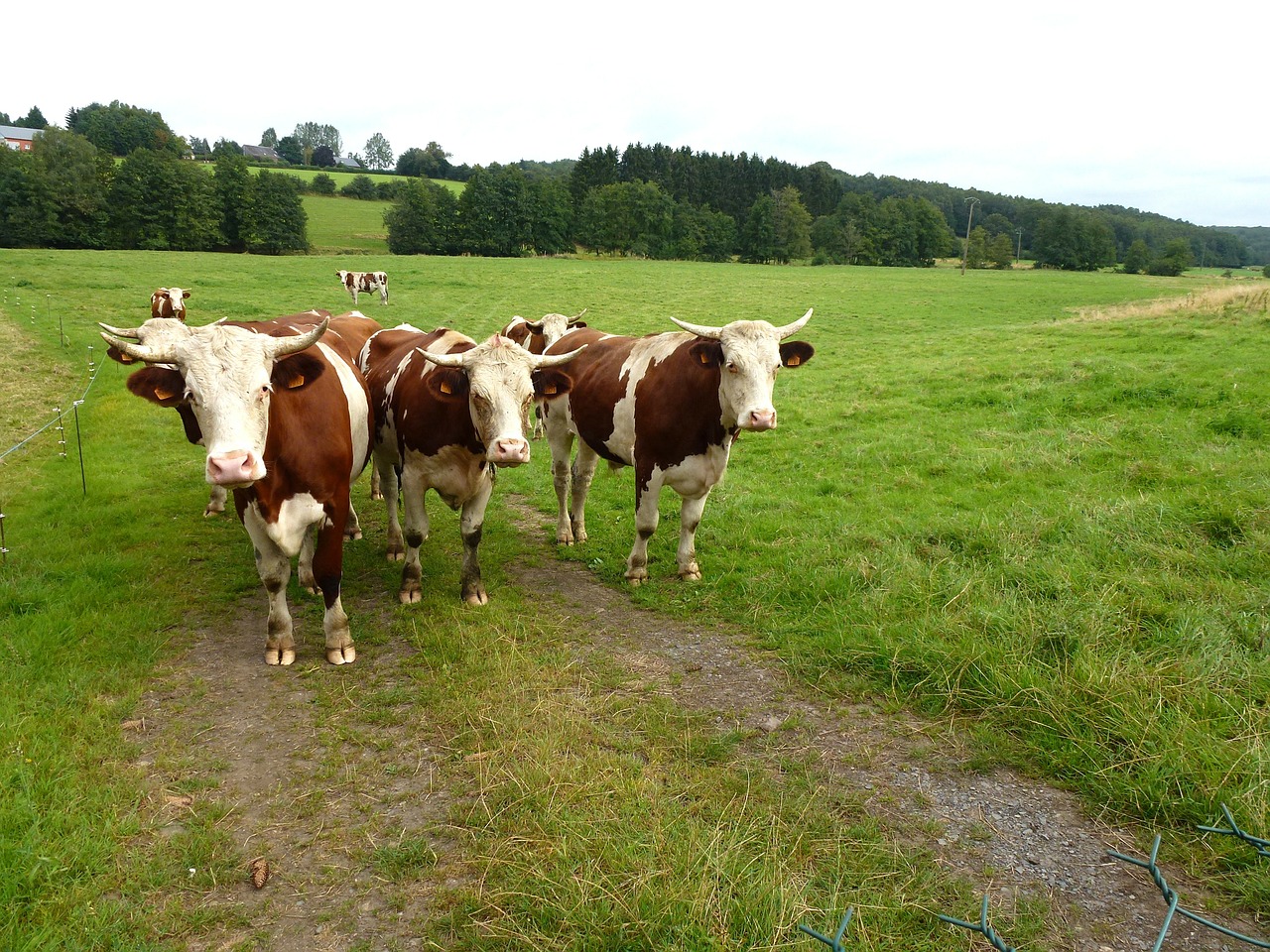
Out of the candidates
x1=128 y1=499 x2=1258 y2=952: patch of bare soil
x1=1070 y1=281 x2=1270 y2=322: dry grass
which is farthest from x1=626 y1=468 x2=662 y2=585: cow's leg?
x1=1070 y1=281 x2=1270 y2=322: dry grass

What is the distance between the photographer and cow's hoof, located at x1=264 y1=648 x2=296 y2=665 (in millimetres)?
5488

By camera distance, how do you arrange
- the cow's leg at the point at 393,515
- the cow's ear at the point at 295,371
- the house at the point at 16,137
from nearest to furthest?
the cow's ear at the point at 295,371 → the cow's leg at the point at 393,515 → the house at the point at 16,137

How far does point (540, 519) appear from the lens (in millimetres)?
9031

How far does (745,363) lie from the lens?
5973mm

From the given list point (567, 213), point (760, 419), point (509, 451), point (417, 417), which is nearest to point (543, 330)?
point (417, 417)

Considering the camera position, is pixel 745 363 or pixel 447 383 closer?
pixel 447 383

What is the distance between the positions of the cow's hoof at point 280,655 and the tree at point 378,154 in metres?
160

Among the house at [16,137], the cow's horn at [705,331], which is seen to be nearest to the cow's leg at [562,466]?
the cow's horn at [705,331]

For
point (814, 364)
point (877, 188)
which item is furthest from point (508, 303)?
point (877, 188)

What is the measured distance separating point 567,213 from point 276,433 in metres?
78.0

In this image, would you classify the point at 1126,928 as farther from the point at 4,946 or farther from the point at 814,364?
the point at 814,364

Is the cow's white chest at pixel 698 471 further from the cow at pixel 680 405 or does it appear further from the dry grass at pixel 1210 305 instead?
the dry grass at pixel 1210 305

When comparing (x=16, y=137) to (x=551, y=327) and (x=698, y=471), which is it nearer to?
(x=551, y=327)

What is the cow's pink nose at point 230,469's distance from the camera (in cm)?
419
